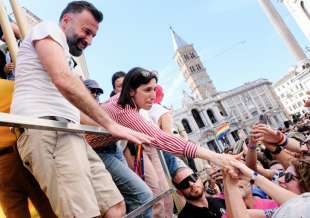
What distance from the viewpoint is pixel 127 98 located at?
7.73 ft

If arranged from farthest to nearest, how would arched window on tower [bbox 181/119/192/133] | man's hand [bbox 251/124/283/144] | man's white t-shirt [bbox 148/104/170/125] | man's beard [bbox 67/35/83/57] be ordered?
1. arched window on tower [bbox 181/119/192/133]
2. man's white t-shirt [bbox 148/104/170/125]
3. man's hand [bbox 251/124/283/144]
4. man's beard [bbox 67/35/83/57]

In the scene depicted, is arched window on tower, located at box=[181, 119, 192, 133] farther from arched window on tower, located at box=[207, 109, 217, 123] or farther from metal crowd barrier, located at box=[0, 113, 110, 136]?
metal crowd barrier, located at box=[0, 113, 110, 136]

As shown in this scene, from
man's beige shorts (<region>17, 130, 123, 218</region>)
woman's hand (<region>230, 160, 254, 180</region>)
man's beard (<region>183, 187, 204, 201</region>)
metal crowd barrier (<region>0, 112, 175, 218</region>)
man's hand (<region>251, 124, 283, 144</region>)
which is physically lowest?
man's beard (<region>183, 187, 204, 201</region>)

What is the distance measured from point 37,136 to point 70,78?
348 millimetres

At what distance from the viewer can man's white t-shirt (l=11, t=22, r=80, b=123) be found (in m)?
1.66

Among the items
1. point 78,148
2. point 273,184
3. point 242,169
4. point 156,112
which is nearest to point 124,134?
point 78,148

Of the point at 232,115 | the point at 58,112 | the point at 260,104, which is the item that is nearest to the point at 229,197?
the point at 58,112

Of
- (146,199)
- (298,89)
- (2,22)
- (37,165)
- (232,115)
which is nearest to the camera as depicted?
(37,165)

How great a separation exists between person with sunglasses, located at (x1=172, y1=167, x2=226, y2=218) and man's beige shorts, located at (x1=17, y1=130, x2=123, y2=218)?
1779mm

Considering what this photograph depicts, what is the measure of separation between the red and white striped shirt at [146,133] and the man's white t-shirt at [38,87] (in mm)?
501

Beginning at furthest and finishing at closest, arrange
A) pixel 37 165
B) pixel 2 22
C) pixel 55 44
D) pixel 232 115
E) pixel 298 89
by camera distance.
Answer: pixel 298 89 → pixel 232 115 → pixel 2 22 → pixel 55 44 → pixel 37 165

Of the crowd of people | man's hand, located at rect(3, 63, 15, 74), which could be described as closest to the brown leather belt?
the crowd of people

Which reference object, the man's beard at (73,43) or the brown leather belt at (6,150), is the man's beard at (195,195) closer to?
the brown leather belt at (6,150)

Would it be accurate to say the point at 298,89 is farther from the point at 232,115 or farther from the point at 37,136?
the point at 37,136
